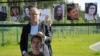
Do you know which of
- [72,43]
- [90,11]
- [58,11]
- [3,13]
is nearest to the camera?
[90,11]

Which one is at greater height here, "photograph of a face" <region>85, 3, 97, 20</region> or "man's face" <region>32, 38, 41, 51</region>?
"photograph of a face" <region>85, 3, 97, 20</region>

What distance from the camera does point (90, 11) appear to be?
7.70 metres

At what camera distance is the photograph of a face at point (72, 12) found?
759cm

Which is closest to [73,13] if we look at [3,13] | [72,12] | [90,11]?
[72,12]

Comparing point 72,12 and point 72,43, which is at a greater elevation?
point 72,12

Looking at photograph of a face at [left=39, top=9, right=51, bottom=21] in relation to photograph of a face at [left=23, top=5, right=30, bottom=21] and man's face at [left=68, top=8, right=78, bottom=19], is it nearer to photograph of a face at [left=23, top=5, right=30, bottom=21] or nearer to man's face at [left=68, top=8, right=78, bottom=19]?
photograph of a face at [left=23, top=5, right=30, bottom=21]

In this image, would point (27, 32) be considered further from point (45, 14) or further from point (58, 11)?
point (58, 11)

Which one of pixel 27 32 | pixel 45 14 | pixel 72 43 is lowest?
pixel 72 43

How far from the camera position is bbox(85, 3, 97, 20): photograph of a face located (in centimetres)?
763

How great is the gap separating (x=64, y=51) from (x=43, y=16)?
8.50ft

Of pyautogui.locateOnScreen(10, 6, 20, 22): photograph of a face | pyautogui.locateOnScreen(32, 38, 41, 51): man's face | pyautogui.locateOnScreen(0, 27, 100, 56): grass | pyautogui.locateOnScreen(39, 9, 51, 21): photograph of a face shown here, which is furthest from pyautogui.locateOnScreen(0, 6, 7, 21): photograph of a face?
pyautogui.locateOnScreen(0, 27, 100, 56): grass

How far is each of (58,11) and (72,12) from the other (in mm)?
317

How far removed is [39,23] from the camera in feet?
20.2

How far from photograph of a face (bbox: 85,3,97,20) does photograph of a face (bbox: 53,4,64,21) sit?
443 mm
